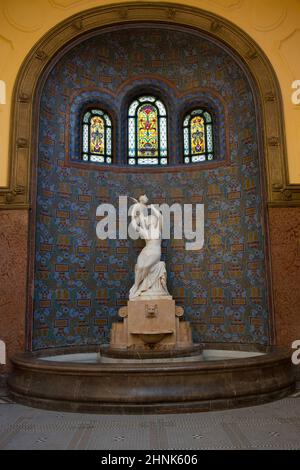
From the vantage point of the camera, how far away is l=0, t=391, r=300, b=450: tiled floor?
5.21 metres

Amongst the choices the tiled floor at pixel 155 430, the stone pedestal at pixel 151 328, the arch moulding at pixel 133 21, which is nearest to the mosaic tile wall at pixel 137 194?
the arch moulding at pixel 133 21

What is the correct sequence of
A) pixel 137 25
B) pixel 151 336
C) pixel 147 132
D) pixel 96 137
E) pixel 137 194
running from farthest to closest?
pixel 147 132, pixel 96 137, pixel 137 194, pixel 137 25, pixel 151 336

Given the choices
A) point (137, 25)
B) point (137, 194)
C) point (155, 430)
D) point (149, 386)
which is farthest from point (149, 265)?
point (137, 25)

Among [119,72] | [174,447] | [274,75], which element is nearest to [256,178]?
[274,75]

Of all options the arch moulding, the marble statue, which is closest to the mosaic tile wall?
the arch moulding

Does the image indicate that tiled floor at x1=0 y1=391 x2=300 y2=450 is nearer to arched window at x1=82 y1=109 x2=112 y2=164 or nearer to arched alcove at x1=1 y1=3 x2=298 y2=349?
arched alcove at x1=1 y1=3 x2=298 y2=349

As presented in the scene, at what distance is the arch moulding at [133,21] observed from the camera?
31.4ft

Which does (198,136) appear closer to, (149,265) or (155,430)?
(149,265)

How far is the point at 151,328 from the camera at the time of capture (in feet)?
29.2

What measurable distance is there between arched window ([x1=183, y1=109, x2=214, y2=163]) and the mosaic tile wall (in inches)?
11.6

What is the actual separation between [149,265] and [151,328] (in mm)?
1387

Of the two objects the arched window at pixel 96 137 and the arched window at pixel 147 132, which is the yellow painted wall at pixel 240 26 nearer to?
the arched window at pixel 96 137

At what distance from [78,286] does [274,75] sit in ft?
22.3
